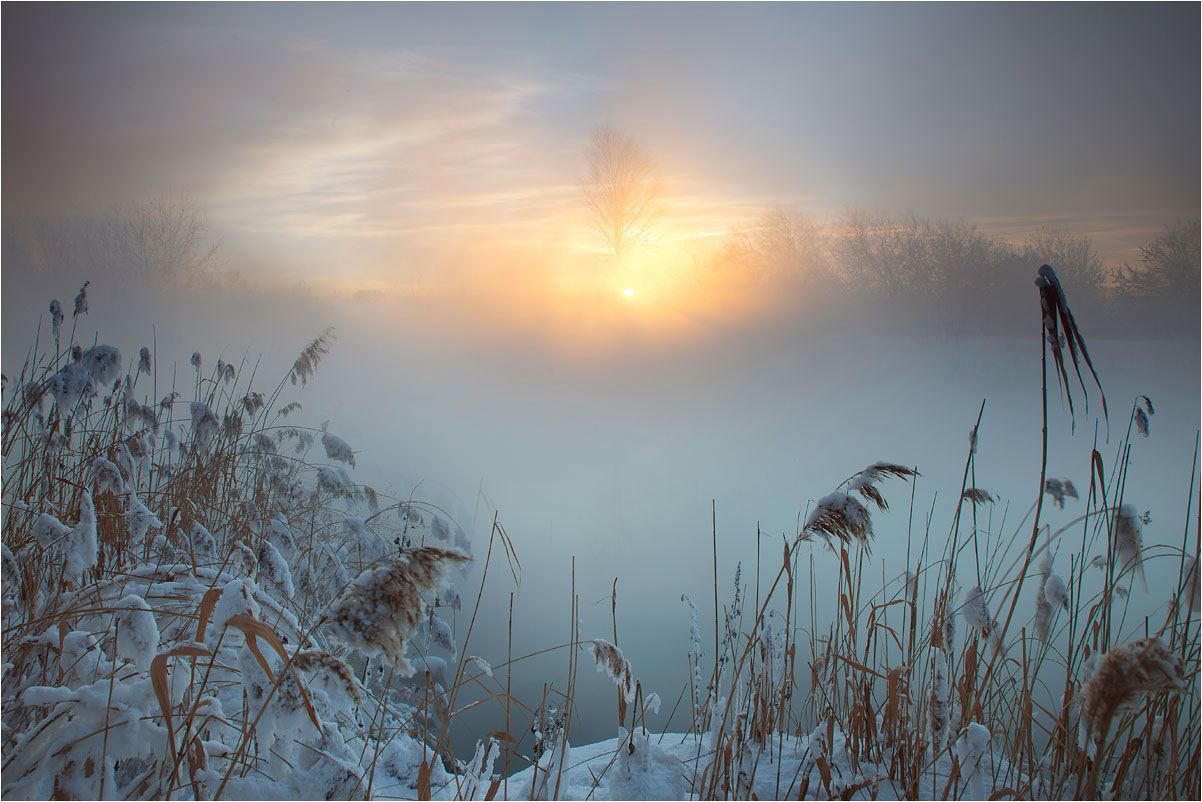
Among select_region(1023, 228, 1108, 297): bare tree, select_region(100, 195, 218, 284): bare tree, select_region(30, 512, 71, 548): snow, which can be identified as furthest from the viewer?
select_region(100, 195, 218, 284): bare tree

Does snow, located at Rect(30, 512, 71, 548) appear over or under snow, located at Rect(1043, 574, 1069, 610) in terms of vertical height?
over

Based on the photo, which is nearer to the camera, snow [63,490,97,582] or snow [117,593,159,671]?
snow [117,593,159,671]

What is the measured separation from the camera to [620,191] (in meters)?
3.79

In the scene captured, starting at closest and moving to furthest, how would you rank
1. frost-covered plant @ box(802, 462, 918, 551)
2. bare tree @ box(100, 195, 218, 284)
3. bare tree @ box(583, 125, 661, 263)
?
frost-covered plant @ box(802, 462, 918, 551) → bare tree @ box(583, 125, 661, 263) → bare tree @ box(100, 195, 218, 284)

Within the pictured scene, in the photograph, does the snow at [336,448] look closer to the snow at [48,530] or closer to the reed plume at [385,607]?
the snow at [48,530]

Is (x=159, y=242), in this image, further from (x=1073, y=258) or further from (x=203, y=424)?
(x=1073, y=258)

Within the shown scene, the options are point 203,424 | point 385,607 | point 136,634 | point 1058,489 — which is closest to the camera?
point 385,607

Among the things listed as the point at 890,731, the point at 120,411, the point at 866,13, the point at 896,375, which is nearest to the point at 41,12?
the point at 120,411

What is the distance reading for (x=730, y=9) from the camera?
309cm

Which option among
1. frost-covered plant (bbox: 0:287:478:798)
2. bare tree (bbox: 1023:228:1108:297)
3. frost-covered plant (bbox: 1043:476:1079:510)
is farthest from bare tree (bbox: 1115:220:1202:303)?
frost-covered plant (bbox: 0:287:478:798)

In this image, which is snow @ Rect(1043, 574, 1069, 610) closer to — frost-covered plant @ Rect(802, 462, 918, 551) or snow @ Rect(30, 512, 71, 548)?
frost-covered plant @ Rect(802, 462, 918, 551)

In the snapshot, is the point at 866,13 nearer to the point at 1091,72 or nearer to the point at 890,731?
the point at 1091,72

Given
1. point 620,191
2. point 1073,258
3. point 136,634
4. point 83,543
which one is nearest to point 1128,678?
point 136,634

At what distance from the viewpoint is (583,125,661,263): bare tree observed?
3.58m
